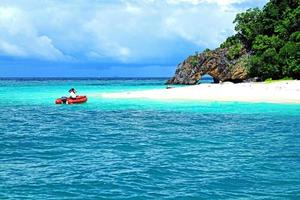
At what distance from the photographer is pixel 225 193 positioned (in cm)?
1070

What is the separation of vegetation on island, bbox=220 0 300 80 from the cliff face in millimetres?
1132

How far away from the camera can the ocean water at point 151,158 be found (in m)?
10.9

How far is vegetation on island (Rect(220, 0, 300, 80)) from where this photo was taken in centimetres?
5738

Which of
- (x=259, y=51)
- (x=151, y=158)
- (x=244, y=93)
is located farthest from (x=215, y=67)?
(x=151, y=158)

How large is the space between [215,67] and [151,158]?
2217 inches

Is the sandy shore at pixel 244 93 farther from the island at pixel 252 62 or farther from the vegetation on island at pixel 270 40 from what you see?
the vegetation on island at pixel 270 40

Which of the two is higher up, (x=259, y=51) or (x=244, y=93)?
(x=259, y=51)

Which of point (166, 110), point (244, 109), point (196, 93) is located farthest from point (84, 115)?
point (196, 93)

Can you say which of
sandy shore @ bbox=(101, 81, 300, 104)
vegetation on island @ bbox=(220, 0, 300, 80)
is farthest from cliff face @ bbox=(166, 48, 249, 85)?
sandy shore @ bbox=(101, 81, 300, 104)


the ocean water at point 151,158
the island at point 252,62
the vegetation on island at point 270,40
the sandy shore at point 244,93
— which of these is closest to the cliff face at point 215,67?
the island at point 252,62

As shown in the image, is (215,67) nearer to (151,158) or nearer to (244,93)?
(244,93)

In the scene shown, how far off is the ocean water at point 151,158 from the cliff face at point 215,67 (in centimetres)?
4016

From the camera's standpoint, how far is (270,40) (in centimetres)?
6094

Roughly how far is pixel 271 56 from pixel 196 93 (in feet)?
48.8
